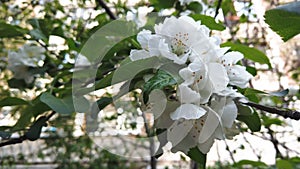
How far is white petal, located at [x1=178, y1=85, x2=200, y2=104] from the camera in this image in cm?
40

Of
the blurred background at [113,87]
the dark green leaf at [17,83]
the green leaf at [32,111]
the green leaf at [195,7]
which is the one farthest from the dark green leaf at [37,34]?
the green leaf at [195,7]

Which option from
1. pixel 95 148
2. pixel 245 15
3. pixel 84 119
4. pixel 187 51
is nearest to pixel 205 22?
pixel 187 51

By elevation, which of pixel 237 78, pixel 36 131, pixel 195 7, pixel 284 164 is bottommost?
pixel 284 164

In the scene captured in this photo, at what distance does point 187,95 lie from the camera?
40cm

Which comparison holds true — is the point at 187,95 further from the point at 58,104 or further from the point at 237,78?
the point at 58,104

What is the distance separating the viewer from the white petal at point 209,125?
0.42 meters

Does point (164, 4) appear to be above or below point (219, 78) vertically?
above

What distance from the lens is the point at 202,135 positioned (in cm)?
43

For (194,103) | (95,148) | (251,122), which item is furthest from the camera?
(95,148)

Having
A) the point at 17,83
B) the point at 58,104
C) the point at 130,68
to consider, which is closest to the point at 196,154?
the point at 130,68

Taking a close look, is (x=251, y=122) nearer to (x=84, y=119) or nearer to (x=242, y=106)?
(x=242, y=106)

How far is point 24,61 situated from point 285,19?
0.69m

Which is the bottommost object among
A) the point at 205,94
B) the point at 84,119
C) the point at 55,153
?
the point at 55,153

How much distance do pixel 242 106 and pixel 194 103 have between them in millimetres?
92
